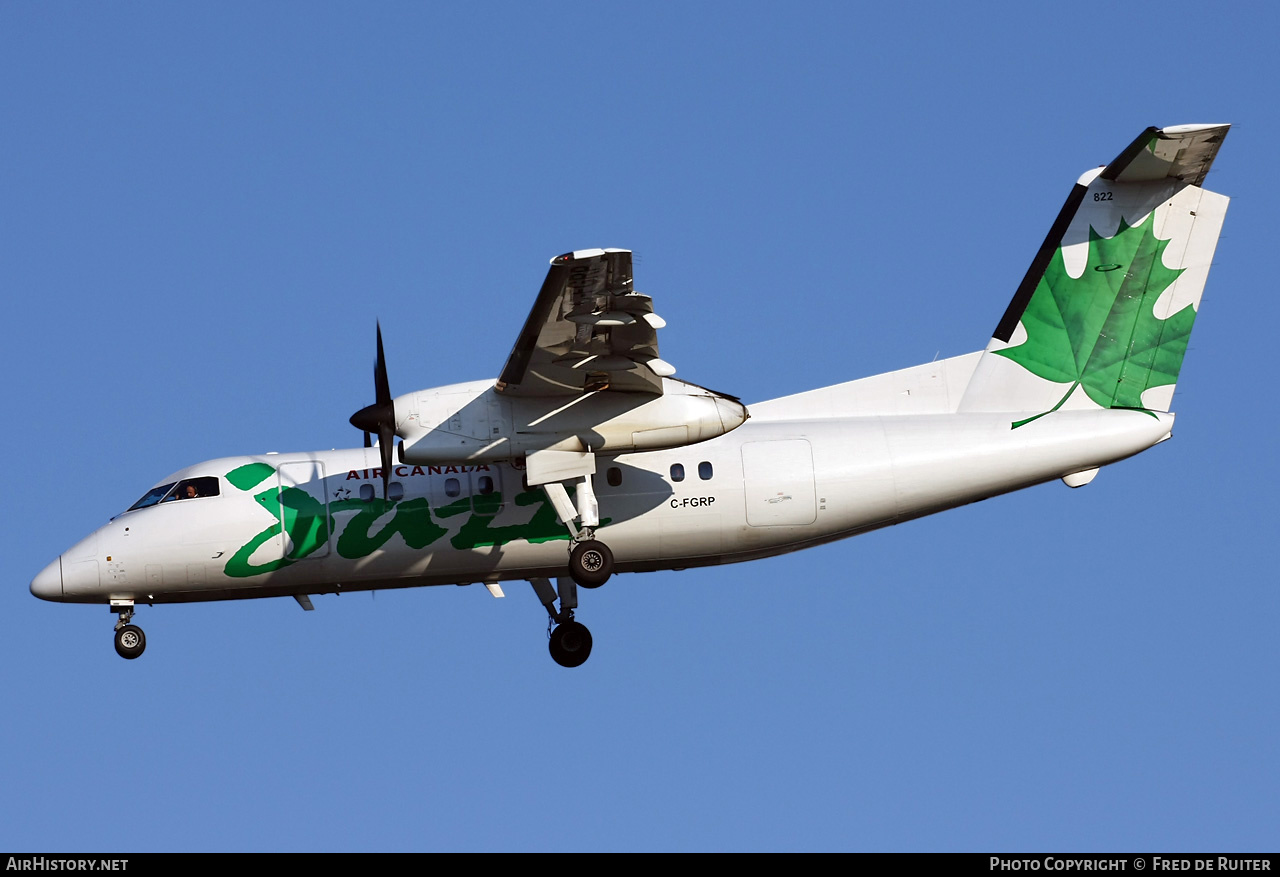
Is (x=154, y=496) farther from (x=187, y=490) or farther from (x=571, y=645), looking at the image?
(x=571, y=645)

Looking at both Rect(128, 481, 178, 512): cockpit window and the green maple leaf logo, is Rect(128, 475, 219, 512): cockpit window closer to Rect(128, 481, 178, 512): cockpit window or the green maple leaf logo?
Rect(128, 481, 178, 512): cockpit window

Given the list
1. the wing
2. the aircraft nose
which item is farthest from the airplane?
the wing

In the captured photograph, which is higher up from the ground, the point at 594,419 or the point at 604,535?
the point at 594,419

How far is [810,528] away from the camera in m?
20.8

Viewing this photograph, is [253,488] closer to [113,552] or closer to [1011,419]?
[113,552]

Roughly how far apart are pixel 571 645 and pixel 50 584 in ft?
24.1

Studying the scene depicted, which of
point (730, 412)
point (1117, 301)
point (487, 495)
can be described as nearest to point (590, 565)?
point (487, 495)

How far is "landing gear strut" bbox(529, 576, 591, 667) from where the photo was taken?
882 inches

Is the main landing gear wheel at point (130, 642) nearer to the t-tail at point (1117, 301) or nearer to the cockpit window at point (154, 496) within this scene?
the cockpit window at point (154, 496)

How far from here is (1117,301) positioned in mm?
21875

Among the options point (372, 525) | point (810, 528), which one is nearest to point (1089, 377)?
point (810, 528)

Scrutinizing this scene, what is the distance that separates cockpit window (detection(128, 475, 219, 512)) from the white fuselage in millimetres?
114

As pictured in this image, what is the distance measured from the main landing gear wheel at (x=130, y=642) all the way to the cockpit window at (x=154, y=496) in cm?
169

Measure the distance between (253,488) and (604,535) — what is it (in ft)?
16.2
